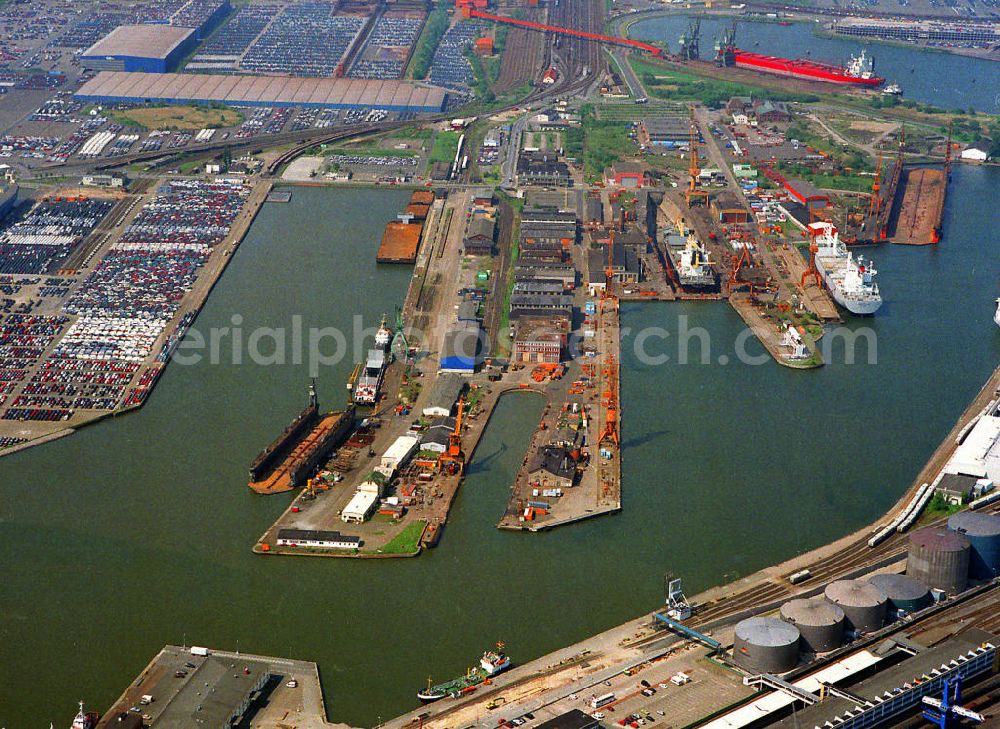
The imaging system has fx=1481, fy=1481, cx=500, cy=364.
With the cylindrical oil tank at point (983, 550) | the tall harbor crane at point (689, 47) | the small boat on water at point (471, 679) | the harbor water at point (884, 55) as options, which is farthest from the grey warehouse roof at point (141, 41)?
the cylindrical oil tank at point (983, 550)

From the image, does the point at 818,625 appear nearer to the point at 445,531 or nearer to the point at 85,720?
the point at 445,531

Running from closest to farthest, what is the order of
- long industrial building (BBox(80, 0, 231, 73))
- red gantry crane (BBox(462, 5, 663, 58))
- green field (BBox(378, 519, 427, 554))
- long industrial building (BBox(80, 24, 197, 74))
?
green field (BBox(378, 519, 427, 554))
long industrial building (BBox(80, 24, 197, 74))
long industrial building (BBox(80, 0, 231, 73))
red gantry crane (BBox(462, 5, 663, 58))

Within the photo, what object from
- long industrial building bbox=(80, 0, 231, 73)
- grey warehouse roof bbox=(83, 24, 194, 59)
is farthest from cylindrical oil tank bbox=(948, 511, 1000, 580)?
grey warehouse roof bbox=(83, 24, 194, 59)

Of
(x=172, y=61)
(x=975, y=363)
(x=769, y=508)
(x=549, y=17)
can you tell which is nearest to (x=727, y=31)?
(x=549, y=17)

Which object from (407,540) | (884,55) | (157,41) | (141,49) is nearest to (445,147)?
(141,49)

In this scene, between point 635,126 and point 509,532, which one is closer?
point 509,532

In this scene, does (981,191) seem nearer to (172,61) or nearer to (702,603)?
(702,603)

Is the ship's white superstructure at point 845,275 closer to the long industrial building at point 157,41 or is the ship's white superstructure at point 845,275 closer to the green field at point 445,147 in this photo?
the green field at point 445,147

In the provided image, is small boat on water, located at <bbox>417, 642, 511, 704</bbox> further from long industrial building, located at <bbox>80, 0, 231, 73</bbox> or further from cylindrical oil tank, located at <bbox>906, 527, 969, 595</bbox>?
long industrial building, located at <bbox>80, 0, 231, 73</bbox>
